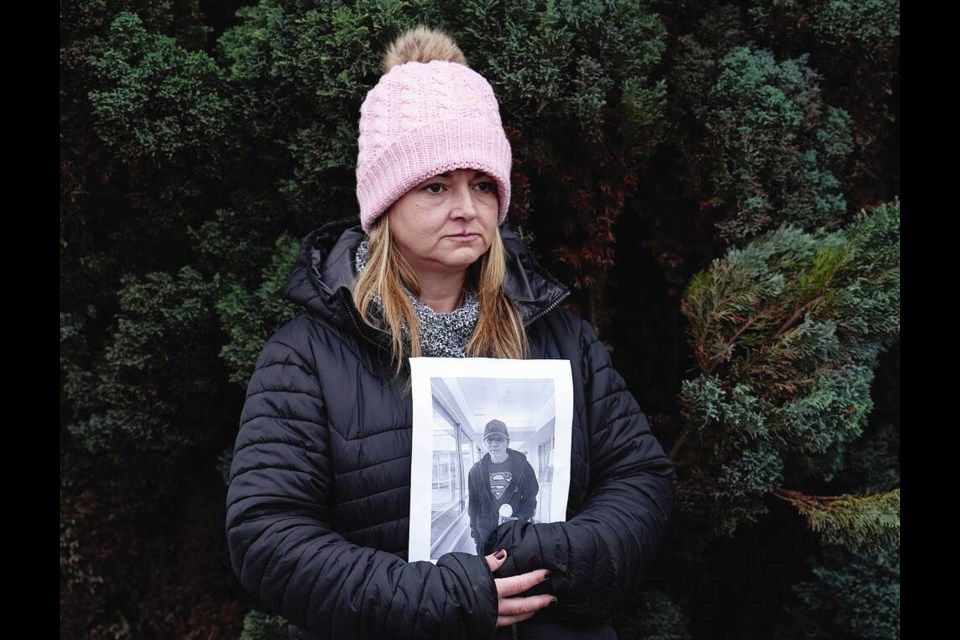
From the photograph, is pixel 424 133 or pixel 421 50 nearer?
pixel 424 133

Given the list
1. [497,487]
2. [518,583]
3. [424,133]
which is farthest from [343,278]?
[518,583]

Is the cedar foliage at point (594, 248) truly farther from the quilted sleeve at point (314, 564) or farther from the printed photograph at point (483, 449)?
the quilted sleeve at point (314, 564)

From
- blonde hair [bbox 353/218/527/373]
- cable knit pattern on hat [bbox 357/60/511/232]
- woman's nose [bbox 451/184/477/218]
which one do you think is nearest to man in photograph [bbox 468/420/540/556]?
blonde hair [bbox 353/218/527/373]

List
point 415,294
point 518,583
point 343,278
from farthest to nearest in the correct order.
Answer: point 415,294 → point 343,278 → point 518,583

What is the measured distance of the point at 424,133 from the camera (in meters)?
2.04

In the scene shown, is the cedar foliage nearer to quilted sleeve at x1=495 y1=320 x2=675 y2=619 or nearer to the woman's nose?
quilted sleeve at x1=495 y1=320 x2=675 y2=619

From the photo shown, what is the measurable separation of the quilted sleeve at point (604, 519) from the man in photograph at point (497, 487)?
0.20 feet

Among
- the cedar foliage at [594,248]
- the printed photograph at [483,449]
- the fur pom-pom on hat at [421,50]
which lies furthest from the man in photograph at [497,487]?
the fur pom-pom on hat at [421,50]

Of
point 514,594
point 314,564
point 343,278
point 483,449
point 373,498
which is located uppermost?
point 343,278

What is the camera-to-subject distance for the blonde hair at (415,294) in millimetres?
2059

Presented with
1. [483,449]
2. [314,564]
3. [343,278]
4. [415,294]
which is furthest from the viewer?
[415,294]

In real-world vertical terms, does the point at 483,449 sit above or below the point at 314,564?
above

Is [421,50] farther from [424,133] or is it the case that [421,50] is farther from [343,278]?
[343,278]

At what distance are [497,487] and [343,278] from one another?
27.1 inches
